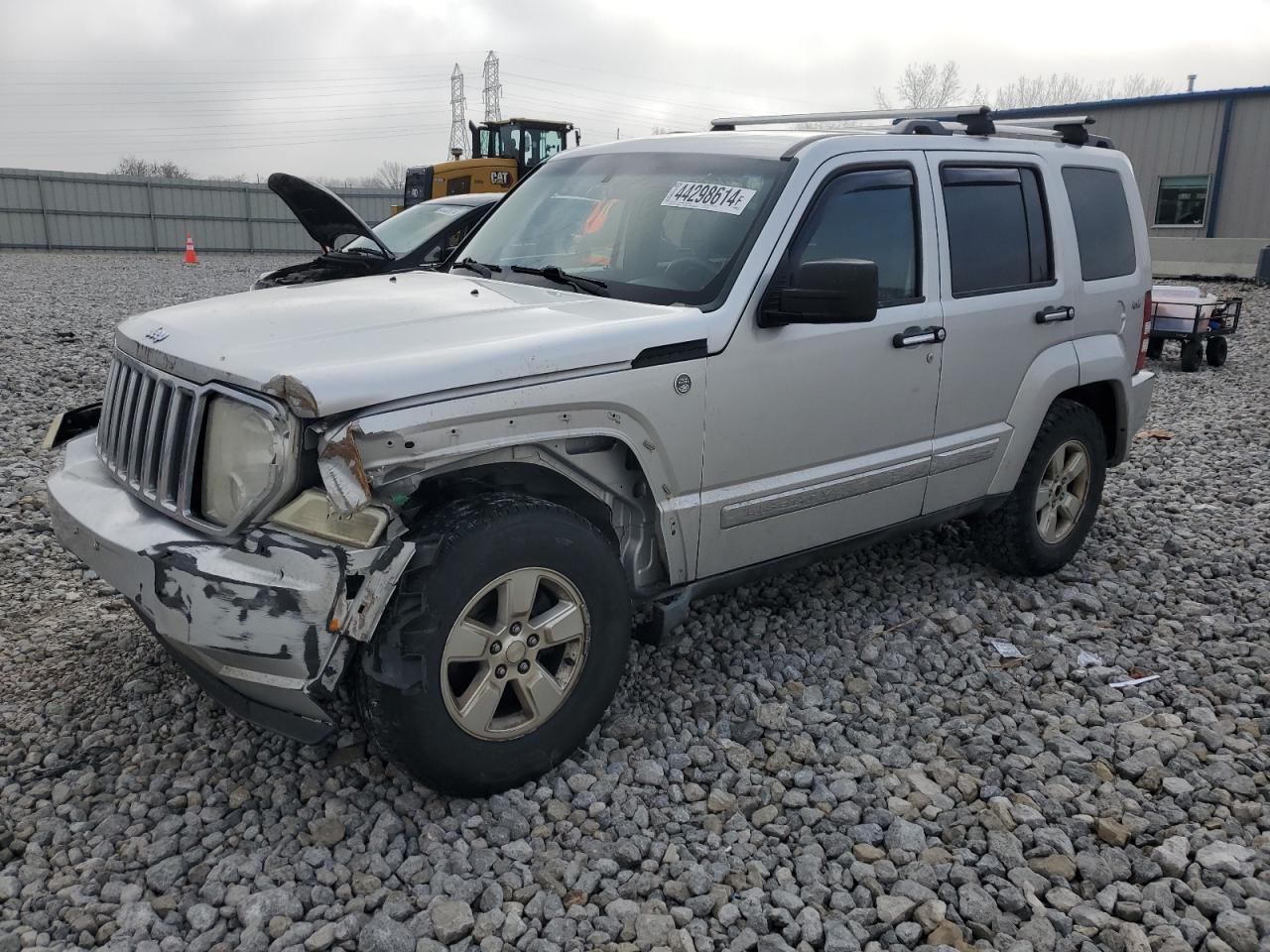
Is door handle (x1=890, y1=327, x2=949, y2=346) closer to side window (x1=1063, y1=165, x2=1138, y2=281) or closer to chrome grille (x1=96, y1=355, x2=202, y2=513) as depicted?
side window (x1=1063, y1=165, x2=1138, y2=281)

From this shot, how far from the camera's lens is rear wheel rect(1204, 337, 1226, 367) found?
12.3 meters

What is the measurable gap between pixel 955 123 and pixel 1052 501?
6.20 ft

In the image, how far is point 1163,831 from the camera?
305 centimetres

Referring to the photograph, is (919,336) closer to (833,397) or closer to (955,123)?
(833,397)

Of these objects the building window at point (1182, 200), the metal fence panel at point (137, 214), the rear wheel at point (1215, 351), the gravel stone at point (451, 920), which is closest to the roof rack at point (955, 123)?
the gravel stone at point (451, 920)

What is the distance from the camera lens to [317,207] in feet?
15.0

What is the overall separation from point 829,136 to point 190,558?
271cm

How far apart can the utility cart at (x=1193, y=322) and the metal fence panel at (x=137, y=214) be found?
25120 millimetres

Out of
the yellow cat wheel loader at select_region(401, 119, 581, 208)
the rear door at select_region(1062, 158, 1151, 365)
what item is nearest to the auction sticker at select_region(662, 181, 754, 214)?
the rear door at select_region(1062, 158, 1151, 365)

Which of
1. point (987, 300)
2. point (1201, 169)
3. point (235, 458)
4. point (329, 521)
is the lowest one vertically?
point (329, 521)

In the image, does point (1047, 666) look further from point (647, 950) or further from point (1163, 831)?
point (647, 950)

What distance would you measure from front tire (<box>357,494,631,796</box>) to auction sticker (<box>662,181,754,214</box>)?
133cm

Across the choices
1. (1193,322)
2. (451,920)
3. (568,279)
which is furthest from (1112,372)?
(1193,322)

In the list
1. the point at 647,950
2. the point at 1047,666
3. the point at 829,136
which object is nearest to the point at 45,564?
the point at 647,950
